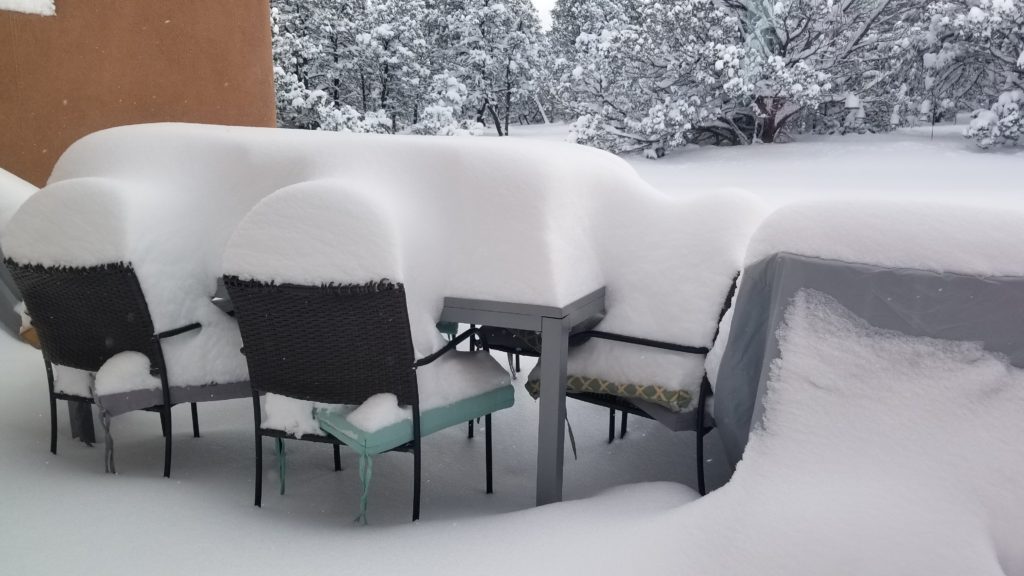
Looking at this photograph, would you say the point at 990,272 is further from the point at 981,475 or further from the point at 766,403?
the point at 766,403

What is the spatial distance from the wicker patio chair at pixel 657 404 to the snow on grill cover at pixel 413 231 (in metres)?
0.04

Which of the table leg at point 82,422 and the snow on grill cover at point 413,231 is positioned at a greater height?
the snow on grill cover at point 413,231

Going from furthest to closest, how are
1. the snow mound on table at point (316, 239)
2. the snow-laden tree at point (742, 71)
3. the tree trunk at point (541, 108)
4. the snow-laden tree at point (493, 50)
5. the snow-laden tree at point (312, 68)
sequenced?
the tree trunk at point (541, 108)
the snow-laden tree at point (493, 50)
the snow-laden tree at point (312, 68)
the snow-laden tree at point (742, 71)
the snow mound on table at point (316, 239)

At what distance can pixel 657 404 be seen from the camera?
8.50 feet

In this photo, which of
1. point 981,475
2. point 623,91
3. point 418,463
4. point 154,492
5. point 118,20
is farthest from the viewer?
point 623,91

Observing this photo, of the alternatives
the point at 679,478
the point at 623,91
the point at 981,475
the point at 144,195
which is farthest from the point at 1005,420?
the point at 623,91

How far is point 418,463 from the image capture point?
7.90 ft

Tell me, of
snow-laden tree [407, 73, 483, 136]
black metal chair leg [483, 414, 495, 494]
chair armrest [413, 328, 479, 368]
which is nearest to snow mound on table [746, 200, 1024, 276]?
chair armrest [413, 328, 479, 368]

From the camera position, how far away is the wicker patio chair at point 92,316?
2535mm

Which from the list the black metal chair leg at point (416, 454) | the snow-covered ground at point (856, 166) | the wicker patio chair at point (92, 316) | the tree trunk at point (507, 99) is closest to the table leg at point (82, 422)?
the wicker patio chair at point (92, 316)

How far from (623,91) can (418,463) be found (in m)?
11.8

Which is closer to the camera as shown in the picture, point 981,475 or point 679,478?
point 981,475

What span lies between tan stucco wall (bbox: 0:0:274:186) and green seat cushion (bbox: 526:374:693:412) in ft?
11.1

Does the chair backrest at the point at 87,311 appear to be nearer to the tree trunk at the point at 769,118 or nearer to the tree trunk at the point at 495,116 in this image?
the tree trunk at the point at 769,118
